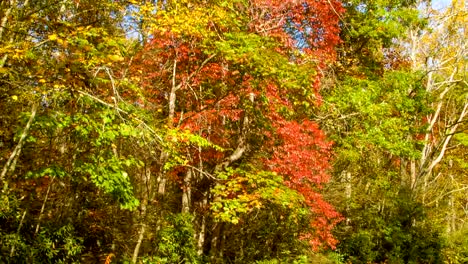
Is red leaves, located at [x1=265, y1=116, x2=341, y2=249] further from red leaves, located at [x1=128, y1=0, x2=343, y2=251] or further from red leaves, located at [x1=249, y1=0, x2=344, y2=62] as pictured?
red leaves, located at [x1=249, y1=0, x2=344, y2=62]

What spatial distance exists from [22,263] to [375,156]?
48.3 ft

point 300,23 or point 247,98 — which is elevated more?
point 300,23

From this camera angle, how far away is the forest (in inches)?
220

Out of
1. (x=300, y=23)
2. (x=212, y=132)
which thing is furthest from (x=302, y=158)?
(x=300, y=23)

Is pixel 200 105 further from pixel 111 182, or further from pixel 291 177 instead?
pixel 111 182

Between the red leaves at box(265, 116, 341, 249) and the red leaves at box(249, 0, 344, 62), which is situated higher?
→ the red leaves at box(249, 0, 344, 62)

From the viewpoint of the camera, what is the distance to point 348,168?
17.6m

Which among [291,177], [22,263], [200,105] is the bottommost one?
[22,263]

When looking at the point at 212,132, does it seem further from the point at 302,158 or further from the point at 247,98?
the point at 302,158

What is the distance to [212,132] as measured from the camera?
1266cm

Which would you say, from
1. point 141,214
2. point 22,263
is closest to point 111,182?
point 22,263

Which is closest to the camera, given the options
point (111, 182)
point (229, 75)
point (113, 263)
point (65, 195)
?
point (111, 182)

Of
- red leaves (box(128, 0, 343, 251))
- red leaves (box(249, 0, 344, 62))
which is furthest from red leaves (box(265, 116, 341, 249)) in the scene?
red leaves (box(249, 0, 344, 62))

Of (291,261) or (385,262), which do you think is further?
(385,262)
